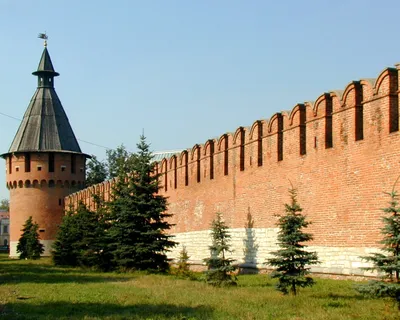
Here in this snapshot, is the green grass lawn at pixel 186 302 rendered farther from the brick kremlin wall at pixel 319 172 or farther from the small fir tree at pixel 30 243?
the small fir tree at pixel 30 243

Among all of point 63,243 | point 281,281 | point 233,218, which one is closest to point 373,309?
point 281,281

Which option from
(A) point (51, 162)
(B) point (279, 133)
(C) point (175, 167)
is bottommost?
(C) point (175, 167)

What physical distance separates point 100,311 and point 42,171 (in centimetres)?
3715

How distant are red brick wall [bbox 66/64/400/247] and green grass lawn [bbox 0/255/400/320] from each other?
1693mm

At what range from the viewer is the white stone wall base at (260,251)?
14.3 m

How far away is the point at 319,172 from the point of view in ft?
53.0

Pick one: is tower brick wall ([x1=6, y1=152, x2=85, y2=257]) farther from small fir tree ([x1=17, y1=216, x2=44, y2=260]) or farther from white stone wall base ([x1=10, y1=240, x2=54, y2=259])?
small fir tree ([x1=17, y1=216, x2=44, y2=260])

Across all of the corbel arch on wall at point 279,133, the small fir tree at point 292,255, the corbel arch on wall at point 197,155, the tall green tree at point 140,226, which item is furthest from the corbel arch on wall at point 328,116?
the corbel arch on wall at point 197,155

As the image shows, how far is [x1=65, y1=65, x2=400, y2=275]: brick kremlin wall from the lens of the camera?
1378cm

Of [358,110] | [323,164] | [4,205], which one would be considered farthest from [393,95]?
[4,205]

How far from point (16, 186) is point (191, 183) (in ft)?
84.6

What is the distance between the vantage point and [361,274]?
13.9 meters

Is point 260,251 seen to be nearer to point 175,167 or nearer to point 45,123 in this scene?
point 175,167

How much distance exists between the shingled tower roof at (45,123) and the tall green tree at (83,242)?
15.3m
